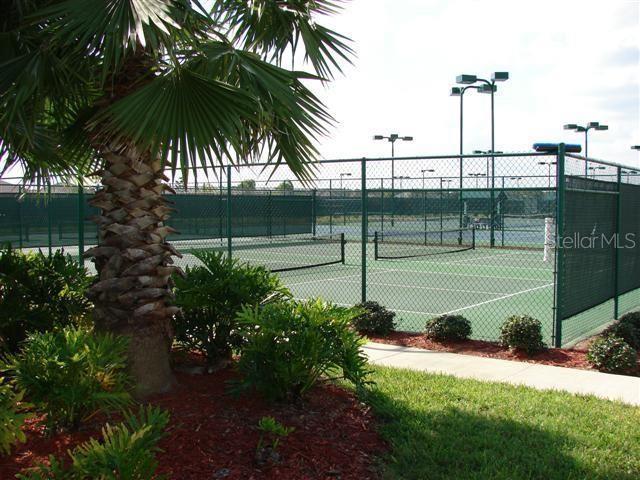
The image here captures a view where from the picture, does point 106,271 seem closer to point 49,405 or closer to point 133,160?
point 133,160

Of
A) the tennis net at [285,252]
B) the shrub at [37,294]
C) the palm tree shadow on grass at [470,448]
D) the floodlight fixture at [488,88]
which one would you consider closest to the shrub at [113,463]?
the palm tree shadow on grass at [470,448]

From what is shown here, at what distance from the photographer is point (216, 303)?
5.52 metres

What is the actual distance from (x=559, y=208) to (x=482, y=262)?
46.1ft

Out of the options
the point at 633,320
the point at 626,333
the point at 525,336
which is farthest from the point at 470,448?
the point at 633,320

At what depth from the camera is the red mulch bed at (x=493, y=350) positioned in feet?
25.1

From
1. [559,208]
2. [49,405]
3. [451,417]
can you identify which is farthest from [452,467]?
[559,208]

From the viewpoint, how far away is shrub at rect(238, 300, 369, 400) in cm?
469

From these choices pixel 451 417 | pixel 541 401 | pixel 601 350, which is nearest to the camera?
pixel 451 417

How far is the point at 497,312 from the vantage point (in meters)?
11.9

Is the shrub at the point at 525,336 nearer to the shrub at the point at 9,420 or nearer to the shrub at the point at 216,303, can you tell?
the shrub at the point at 216,303

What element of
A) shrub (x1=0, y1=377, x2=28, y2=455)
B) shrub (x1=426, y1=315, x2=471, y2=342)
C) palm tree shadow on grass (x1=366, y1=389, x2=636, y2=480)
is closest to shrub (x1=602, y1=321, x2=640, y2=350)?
shrub (x1=426, y1=315, x2=471, y2=342)

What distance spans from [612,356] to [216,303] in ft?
14.8

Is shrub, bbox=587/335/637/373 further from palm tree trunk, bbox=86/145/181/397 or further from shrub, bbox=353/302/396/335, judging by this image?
palm tree trunk, bbox=86/145/181/397

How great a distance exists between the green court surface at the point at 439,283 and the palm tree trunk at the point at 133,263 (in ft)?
13.4
